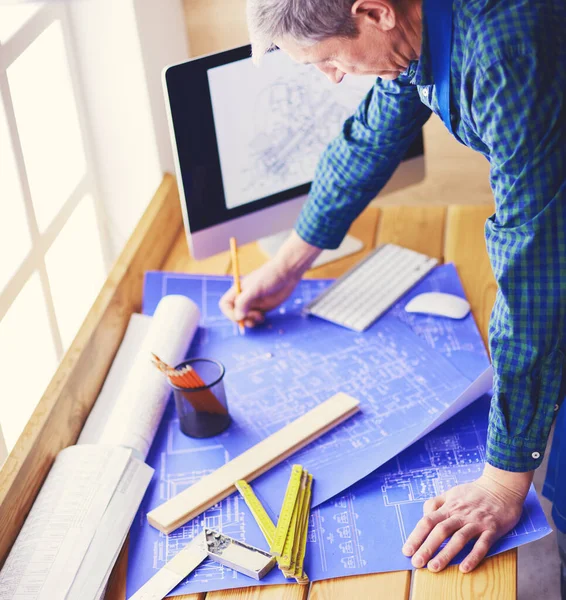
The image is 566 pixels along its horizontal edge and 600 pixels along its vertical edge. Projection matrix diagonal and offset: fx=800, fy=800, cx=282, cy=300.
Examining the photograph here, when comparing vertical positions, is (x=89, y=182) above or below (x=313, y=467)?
above

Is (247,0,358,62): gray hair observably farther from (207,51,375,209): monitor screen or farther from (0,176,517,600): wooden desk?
(0,176,517,600): wooden desk

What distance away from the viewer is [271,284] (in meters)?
1.46

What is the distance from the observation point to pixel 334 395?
127 centimetres

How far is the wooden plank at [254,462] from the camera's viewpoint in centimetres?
108

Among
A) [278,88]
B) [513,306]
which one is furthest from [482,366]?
[278,88]

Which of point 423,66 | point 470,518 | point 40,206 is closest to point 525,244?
point 423,66

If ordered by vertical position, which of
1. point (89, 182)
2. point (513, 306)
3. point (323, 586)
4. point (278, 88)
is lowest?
point (323, 586)

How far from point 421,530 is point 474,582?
0.09 meters

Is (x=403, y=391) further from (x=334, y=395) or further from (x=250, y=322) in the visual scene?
(x=250, y=322)

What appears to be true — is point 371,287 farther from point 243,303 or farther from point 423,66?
point 423,66

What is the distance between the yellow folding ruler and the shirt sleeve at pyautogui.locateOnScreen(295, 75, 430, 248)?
0.49 meters

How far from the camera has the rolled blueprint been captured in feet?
3.92

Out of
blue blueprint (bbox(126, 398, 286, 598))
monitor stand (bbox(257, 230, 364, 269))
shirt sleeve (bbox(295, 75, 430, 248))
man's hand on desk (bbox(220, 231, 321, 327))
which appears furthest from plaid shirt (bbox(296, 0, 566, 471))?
monitor stand (bbox(257, 230, 364, 269))

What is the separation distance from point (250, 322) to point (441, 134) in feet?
2.63
